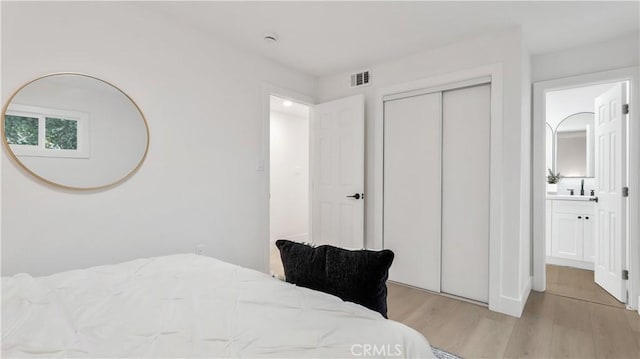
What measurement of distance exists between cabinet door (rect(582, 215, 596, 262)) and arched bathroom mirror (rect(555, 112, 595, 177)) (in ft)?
2.62

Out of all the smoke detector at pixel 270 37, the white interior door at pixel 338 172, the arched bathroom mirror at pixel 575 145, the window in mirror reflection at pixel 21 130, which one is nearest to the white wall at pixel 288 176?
the white interior door at pixel 338 172

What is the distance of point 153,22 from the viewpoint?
2.34 m

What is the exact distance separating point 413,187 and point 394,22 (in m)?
1.57

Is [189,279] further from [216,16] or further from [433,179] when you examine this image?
[433,179]

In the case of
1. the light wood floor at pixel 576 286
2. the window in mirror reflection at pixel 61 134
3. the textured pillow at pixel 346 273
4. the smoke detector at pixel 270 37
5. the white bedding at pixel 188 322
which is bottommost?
the light wood floor at pixel 576 286

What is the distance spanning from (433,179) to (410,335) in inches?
88.1

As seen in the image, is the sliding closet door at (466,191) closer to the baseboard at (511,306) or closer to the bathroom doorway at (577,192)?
the baseboard at (511,306)

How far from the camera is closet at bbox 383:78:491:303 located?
276cm

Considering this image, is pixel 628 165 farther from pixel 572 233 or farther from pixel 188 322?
pixel 188 322

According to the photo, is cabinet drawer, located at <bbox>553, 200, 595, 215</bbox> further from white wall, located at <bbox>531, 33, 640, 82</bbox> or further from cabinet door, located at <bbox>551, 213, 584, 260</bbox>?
white wall, located at <bbox>531, 33, 640, 82</bbox>

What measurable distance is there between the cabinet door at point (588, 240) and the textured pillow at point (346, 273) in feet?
12.6

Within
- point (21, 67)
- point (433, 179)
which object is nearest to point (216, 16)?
point (21, 67)

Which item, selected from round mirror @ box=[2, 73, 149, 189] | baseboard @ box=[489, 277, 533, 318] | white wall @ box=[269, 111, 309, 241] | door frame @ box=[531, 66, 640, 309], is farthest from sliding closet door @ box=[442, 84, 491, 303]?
white wall @ box=[269, 111, 309, 241]

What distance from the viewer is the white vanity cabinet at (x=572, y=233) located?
3.75m
